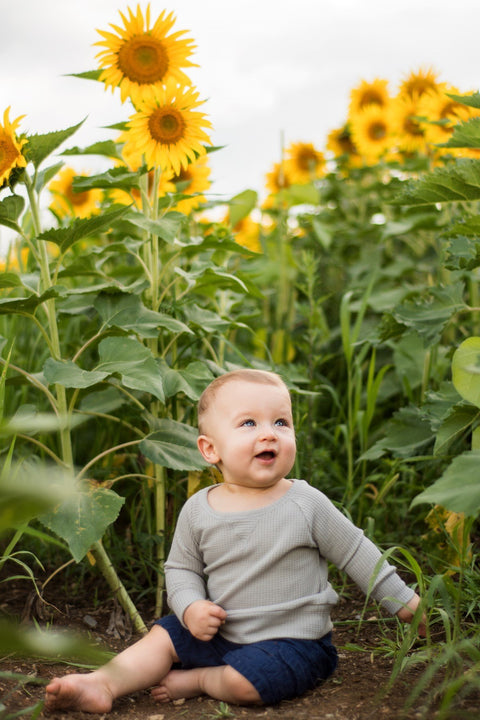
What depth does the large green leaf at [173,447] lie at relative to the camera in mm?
1863

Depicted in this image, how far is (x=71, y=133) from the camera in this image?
6.07 feet

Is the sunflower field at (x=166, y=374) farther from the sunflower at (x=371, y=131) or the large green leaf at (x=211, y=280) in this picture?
the sunflower at (x=371, y=131)

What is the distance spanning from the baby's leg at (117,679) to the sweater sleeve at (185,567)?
84 millimetres

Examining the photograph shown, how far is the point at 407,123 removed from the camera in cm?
Result: 378

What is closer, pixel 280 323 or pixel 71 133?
pixel 71 133

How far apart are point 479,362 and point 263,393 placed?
0.44m

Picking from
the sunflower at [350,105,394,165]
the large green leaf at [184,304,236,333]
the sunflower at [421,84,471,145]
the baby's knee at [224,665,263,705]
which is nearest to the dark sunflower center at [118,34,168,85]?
the large green leaf at [184,304,236,333]

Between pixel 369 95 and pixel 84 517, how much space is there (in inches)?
125

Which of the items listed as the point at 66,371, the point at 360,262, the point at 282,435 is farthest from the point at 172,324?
the point at 360,262

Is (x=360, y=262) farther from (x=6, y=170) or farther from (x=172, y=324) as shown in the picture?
(x=6, y=170)

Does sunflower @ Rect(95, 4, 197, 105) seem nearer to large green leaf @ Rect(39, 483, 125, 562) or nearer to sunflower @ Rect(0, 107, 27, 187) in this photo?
sunflower @ Rect(0, 107, 27, 187)

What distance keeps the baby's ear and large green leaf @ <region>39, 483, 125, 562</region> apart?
201 millimetres

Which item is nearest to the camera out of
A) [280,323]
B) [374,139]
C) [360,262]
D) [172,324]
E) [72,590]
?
[172,324]

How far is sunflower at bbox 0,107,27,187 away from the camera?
1771 mm
